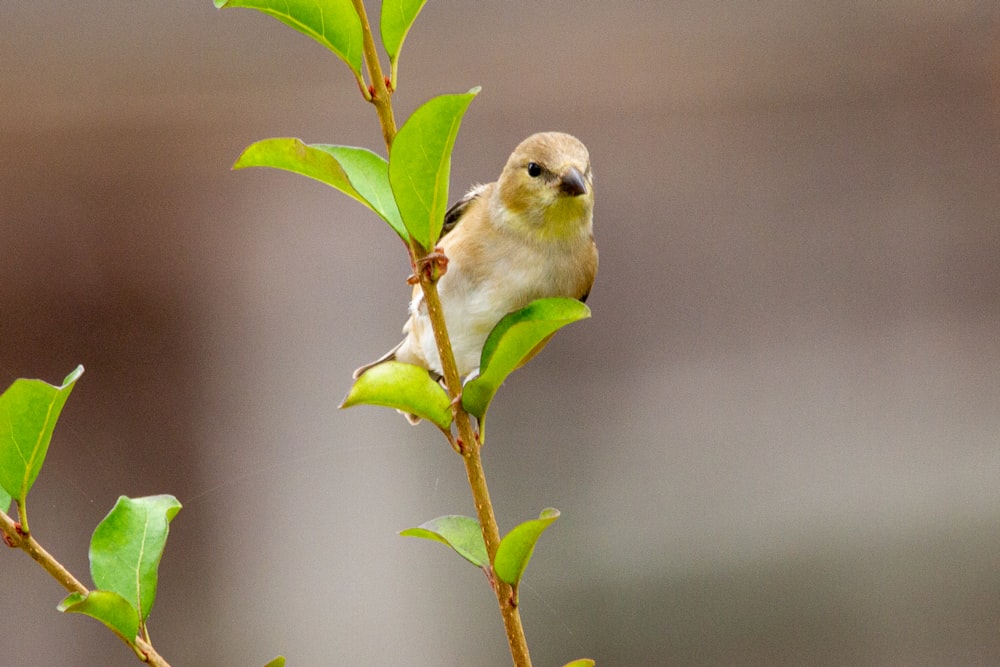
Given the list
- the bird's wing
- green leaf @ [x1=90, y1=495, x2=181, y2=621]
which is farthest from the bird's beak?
green leaf @ [x1=90, y1=495, x2=181, y2=621]

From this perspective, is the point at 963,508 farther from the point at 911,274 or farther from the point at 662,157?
the point at 662,157

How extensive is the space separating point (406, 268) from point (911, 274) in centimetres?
76

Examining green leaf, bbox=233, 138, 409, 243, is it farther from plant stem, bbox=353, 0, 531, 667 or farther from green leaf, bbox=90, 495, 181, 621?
green leaf, bbox=90, 495, 181, 621

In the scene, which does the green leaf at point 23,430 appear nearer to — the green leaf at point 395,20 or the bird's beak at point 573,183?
the green leaf at point 395,20

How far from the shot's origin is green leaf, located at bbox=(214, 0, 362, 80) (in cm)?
37

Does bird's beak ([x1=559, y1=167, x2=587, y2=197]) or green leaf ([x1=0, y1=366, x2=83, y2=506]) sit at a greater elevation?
bird's beak ([x1=559, y1=167, x2=587, y2=197])

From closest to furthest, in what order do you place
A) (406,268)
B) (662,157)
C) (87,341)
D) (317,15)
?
(317,15), (87,341), (406,268), (662,157)

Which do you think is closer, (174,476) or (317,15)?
(317,15)

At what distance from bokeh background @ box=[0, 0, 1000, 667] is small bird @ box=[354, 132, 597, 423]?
1.84ft

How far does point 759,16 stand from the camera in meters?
1.50

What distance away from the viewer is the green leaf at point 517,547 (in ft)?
1.28

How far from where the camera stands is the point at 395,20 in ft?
1.29

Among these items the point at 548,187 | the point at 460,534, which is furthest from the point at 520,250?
the point at 460,534

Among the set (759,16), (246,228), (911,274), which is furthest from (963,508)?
(246,228)
